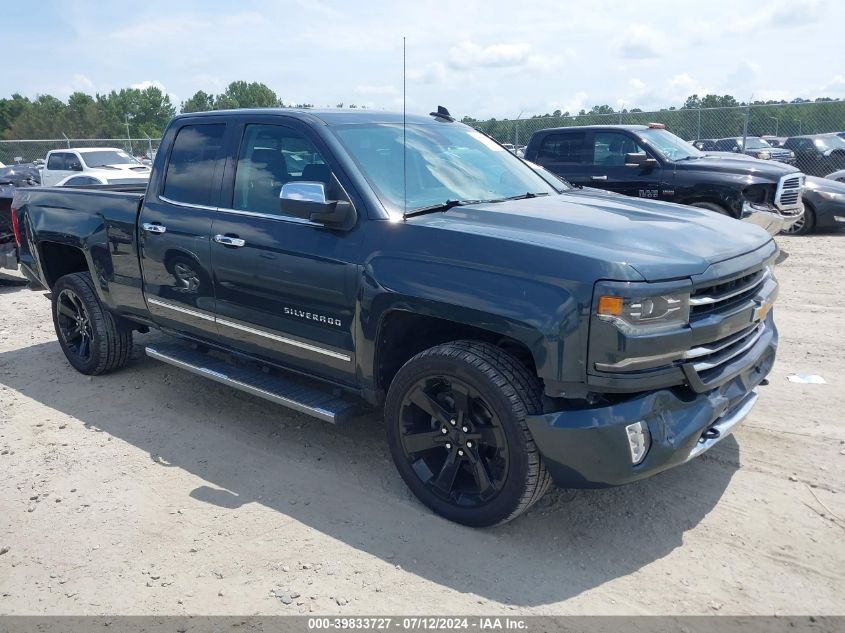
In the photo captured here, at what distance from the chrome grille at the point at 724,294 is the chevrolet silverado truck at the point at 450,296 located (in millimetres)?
14

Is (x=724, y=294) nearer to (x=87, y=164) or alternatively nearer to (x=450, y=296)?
(x=450, y=296)

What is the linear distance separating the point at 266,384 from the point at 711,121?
1824 cm

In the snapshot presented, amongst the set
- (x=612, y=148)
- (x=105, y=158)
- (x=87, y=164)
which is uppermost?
(x=612, y=148)

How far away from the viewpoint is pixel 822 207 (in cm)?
1138

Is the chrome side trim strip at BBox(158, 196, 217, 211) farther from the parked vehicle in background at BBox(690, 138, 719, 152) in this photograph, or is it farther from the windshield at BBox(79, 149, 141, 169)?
the parked vehicle in background at BBox(690, 138, 719, 152)

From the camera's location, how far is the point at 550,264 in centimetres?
302

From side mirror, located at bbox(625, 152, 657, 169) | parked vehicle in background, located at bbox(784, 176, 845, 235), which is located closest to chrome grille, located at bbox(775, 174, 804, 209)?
parked vehicle in background, located at bbox(784, 176, 845, 235)

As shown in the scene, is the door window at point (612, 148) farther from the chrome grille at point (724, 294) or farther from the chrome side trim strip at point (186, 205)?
the chrome side trim strip at point (186, 205)

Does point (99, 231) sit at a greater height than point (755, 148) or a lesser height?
lesser

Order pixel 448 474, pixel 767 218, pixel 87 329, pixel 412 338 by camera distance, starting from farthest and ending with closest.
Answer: pixel 767 218, pixel 87 329, pixel 412 338, pixel 448 474

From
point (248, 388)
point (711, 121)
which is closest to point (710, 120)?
point (711, 121)

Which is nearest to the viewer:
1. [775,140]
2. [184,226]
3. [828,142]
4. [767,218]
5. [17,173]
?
[184,226]

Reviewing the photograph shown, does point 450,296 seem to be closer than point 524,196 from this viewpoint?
Yes

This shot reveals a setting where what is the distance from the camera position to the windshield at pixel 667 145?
1034 centimetres
